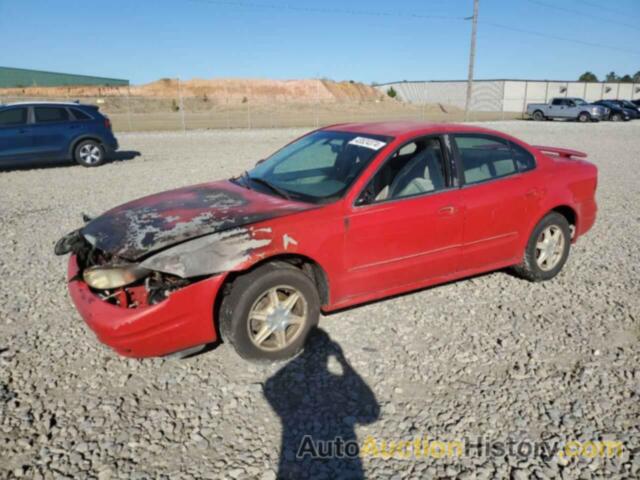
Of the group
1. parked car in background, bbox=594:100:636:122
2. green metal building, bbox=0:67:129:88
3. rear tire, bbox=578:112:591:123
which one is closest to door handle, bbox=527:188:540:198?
rear tire, bbox=578:112:591:123

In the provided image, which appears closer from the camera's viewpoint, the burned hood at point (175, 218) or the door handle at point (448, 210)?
the burned hood at point (175, 218)

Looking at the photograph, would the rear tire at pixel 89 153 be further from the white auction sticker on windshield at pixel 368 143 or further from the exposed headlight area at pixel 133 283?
the exposed headlight area at pixel 133 283

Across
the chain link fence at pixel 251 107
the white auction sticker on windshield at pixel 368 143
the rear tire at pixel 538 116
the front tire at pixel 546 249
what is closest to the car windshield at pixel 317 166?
the white auction sticker on windshield at pixel 368 143

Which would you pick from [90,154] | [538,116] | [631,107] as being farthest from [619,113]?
[90,154]

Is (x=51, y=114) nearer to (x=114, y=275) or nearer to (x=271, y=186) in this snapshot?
(x=271, y=186)

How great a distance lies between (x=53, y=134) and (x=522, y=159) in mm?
11411

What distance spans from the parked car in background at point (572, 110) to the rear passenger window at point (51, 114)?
3258cm

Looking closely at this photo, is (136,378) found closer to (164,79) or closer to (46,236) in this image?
(46,236)

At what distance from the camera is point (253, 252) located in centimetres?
315

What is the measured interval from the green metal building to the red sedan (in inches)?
2660

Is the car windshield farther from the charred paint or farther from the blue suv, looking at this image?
the blue suv

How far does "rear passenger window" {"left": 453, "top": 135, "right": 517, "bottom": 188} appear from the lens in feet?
13.9

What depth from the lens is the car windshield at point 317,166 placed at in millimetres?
3779

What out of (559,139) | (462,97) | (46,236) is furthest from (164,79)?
(46,236)
